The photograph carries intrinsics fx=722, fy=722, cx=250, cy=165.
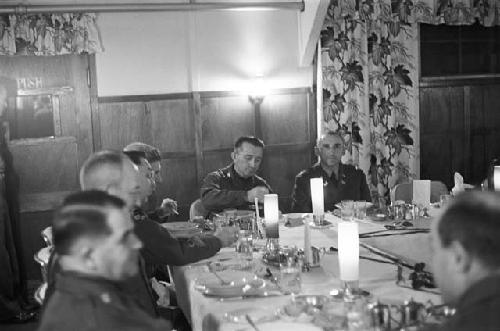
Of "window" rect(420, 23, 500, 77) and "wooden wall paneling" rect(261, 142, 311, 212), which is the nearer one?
"wooden wall paneling" rect(261, 142, 311, 212)

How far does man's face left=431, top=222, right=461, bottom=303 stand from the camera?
159 cm

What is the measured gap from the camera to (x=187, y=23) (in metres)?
5.89

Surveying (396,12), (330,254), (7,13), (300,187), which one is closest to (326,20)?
(396,12)

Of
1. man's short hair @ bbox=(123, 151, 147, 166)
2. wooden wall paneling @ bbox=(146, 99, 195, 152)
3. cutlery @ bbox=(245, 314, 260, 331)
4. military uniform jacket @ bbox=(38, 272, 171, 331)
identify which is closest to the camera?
military uniform jacket @ bbox=(38, 272, 171, 331)

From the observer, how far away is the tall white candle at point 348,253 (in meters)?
2.50

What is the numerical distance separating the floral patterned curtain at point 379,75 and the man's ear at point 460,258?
15.2 feet

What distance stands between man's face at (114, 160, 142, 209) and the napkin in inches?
80.7

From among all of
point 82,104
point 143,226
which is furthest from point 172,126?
point 143,226

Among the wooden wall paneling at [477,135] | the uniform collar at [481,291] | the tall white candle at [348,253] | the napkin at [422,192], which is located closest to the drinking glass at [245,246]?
the tall white candle at [348,253]

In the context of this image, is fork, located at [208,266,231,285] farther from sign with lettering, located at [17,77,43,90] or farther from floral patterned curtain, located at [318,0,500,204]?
floral patterned curtain, located at [318,0,500,204]

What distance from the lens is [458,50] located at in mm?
6480

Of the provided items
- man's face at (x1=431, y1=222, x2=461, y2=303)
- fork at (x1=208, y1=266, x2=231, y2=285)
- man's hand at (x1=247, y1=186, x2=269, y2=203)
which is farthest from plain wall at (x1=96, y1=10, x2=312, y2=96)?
man's face at (x1=431, y1=222, x2=461, y2=303)

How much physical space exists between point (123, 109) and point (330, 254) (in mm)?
3065

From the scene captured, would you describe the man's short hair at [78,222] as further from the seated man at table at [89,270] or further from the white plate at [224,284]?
the white plate at [224,284]
